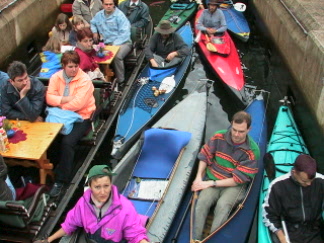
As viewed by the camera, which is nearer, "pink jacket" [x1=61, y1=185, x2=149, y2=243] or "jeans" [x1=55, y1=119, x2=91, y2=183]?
"pink jacket" [x1=61, y1=185, x2=149, y2=243]

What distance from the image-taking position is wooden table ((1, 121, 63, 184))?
4652 mm

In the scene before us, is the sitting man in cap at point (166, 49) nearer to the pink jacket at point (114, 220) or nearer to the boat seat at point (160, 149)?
the boat seat at point (160, 149)

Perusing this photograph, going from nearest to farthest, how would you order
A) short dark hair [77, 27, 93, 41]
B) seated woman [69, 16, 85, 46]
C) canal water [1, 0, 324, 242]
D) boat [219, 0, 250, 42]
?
1. short dark hair [77, 27, 93, 41]
2. canal water [1, 0, 324, 242]
3. seated woman [69, 16, 85, 46]
4. boat [219, 0, 250, 42]

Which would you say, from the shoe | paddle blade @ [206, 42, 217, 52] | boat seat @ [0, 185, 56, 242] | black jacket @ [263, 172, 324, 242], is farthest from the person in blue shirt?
black jacket @ [263, 172, 324, 242]

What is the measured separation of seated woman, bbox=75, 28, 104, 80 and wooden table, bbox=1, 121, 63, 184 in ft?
5.60

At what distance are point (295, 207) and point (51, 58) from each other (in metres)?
5.15

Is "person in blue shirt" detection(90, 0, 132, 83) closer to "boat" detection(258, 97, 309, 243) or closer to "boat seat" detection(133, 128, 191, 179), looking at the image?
"boat seat" detection(133, 128, 191, 179)

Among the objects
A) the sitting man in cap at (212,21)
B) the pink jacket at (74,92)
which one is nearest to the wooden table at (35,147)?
the pink jacket at (74,92)

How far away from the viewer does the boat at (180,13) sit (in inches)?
444

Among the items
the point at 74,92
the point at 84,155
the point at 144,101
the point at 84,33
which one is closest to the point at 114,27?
the point at 84,33

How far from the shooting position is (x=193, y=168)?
5594 mm

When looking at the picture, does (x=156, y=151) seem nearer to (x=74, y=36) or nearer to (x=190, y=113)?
(x=190, y=113)

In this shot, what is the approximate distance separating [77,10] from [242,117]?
634 cm

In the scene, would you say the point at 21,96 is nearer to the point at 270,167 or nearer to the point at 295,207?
the point at 270,167
